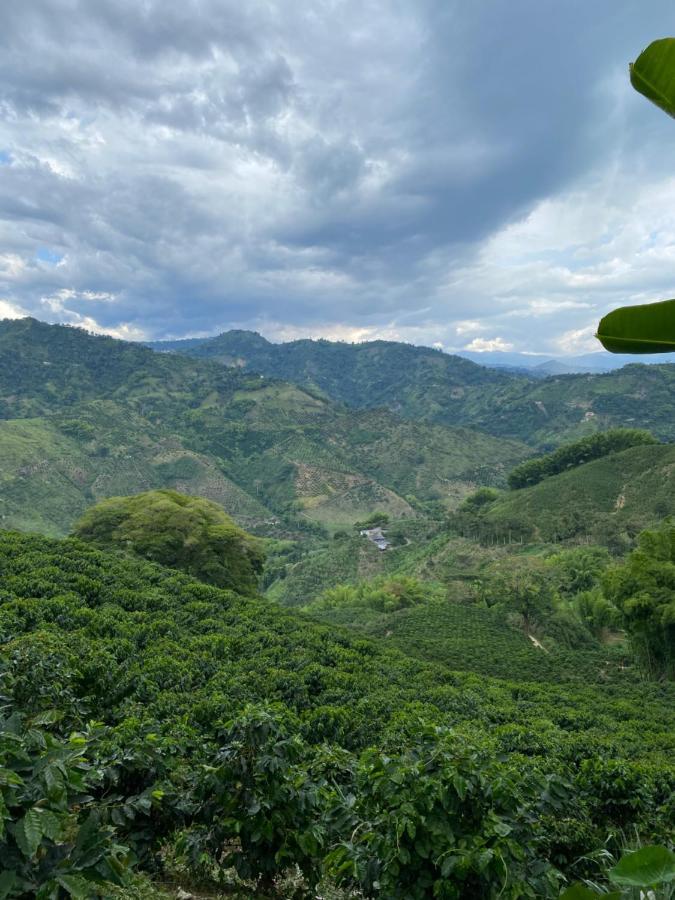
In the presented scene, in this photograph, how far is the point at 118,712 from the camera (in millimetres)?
6938

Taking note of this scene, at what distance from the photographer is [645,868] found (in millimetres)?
1238

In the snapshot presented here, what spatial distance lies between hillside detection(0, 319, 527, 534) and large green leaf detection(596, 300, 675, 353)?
98186mm

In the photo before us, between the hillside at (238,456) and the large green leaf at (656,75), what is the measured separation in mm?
98462

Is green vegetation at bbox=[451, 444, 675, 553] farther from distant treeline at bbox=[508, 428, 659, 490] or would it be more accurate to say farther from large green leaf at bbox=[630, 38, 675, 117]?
large green leaf at bbox=[630, 38, 675, 117]

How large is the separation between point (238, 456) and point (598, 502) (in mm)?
106769

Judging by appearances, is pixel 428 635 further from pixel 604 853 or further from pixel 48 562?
pixel 604 853

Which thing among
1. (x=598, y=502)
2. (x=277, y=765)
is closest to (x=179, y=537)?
(x=277, y=765)

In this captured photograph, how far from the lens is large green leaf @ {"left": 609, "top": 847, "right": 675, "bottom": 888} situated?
1204mm

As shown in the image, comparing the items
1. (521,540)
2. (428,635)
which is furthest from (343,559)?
(428,635)

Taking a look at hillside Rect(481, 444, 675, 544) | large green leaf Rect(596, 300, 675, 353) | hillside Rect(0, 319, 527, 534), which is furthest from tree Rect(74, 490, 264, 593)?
hillside Rect(0, 319, 527, 534)

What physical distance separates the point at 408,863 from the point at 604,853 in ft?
5.96

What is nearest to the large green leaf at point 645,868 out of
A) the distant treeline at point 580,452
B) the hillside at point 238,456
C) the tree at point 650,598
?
Answer: the tree at point 650,598

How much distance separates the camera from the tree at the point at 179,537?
87.7 feet

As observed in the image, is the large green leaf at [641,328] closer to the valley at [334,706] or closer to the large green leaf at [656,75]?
the large green leaf at [656,75]
